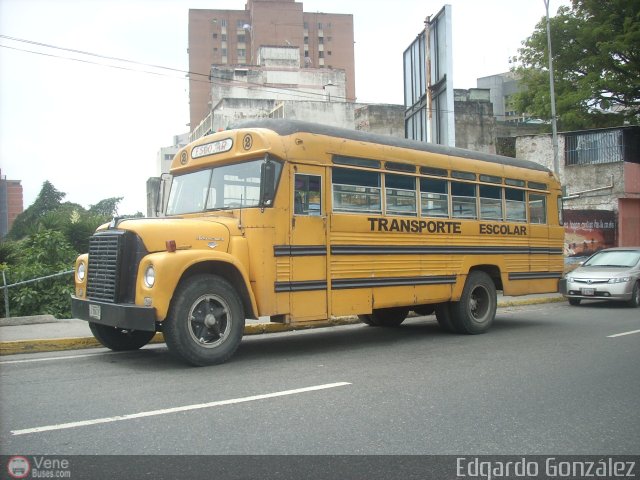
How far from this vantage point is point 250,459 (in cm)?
404

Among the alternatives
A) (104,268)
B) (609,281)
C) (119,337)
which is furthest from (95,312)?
(609,281)

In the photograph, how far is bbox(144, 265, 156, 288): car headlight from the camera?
662 centimetres

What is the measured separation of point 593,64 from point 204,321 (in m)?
28.5

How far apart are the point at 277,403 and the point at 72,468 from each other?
77.3 inches

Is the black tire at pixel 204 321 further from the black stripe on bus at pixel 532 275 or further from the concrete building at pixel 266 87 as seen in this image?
the concrete building at pixel 266 87

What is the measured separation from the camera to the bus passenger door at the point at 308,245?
7750 millimetres

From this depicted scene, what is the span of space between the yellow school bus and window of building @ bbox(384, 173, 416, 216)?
0.06 ft

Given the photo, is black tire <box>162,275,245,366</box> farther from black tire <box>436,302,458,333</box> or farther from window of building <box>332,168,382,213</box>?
black tire <box>436,302,458,333</box>

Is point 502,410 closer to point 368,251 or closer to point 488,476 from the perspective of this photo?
point 488,476

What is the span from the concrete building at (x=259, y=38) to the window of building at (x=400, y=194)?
7326 centimetres

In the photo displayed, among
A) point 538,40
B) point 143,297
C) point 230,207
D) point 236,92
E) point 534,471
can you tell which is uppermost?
point 236,92

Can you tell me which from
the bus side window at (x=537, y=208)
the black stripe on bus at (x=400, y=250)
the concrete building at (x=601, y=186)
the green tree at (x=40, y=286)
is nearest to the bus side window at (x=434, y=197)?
the black stripe on bus at (x=400, y=250)

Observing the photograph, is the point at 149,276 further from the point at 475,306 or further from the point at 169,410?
the point at 475,306

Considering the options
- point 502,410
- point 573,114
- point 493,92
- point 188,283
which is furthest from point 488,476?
point 493,92
